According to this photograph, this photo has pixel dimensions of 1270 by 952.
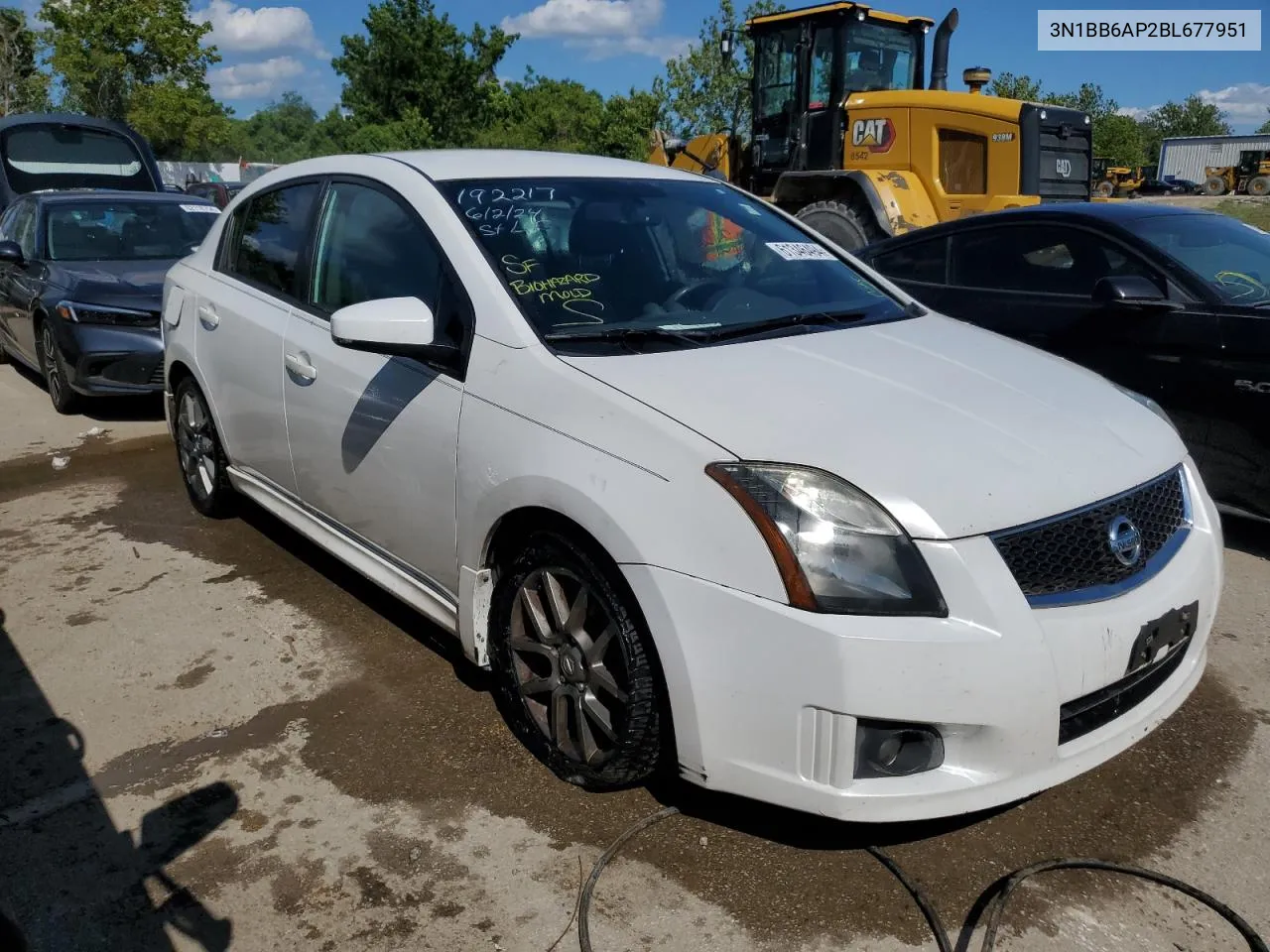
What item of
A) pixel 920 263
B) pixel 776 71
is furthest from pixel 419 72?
pixel 920 263

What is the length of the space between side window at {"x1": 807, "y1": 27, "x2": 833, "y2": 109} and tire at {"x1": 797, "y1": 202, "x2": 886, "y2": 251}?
1.16m

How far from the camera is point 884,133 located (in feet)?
33.8

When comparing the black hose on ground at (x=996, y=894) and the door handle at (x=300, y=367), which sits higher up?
the door handle at (x=300, y=367)

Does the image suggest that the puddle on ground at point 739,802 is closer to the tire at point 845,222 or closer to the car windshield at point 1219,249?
the car windshield at point 1219,249

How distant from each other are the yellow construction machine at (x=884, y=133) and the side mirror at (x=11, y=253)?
606 centimetres

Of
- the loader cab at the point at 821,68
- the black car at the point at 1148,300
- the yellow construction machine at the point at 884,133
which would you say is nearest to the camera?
the black car at the point at 1148,300

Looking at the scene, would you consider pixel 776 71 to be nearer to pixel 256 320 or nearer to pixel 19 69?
pixel 256 320

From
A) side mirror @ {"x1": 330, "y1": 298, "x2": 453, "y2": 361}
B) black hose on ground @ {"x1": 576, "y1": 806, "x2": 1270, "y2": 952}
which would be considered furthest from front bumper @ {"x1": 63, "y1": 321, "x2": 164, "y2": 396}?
black hose on ground @ {"x1": 576, "y1": 806, "x2": 1270, "y2": 952}

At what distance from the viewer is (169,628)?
400 centimetres

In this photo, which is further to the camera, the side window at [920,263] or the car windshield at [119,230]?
the car windshield at [119,230]

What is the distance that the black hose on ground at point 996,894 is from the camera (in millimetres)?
2318

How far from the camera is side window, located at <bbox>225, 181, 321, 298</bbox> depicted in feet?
13.1

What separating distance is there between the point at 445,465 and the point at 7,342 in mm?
7242

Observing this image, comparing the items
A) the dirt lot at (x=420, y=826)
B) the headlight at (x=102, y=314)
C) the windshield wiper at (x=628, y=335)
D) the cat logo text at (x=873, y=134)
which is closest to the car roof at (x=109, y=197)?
the headlight at (x=102, y=314)
